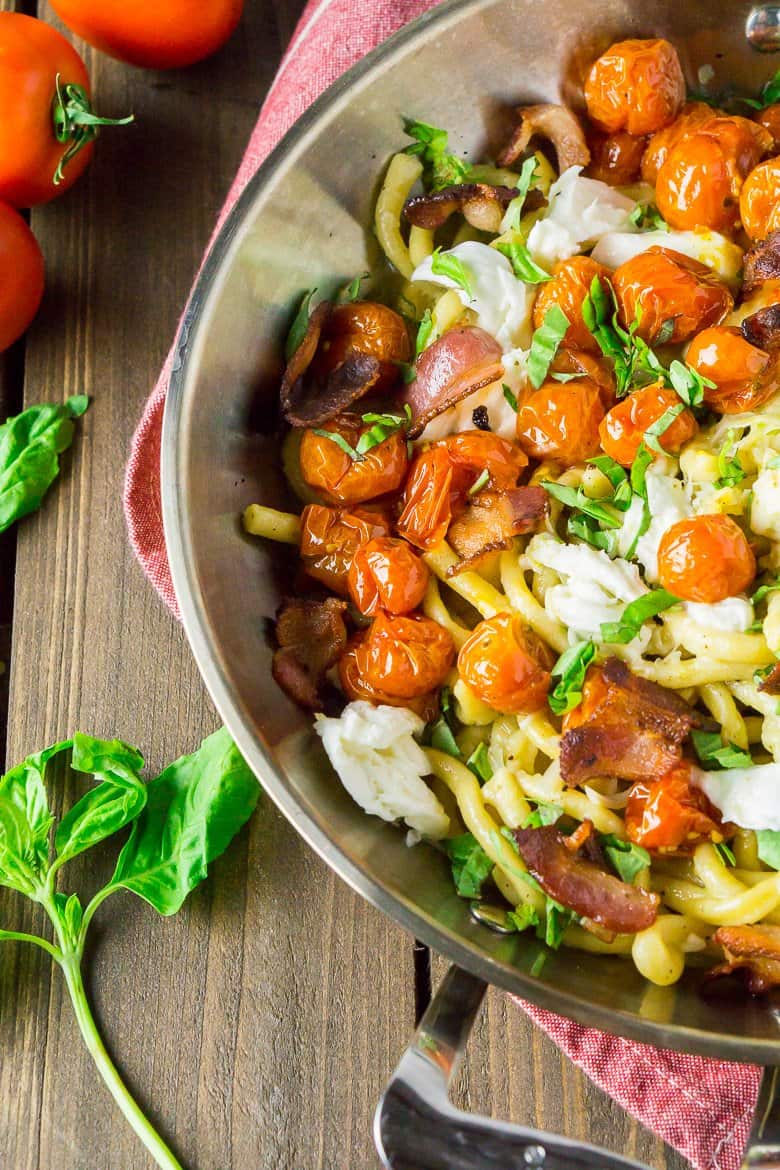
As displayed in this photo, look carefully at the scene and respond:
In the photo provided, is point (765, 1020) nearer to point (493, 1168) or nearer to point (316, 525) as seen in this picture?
point (493, 1168)

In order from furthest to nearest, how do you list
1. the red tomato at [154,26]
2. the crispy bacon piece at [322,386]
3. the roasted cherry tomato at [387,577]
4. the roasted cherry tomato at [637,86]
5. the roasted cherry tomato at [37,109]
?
the red tomato at [154,26], the roasted cherry tomato at [37,109], the roasted cherry tomato at [637,86], the crispy bacon piece at [322,386], the roasted cherry tomato at [387,577]

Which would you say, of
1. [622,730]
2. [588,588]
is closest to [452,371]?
[588,588]

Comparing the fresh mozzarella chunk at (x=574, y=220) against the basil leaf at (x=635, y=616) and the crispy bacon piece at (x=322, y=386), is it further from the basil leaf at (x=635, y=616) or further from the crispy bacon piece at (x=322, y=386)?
the basil leaf at (x=635, y=616)

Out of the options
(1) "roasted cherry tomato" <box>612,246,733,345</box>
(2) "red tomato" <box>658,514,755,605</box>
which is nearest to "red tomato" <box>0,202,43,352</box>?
(1) "roasted cherry tomato" <box>612,246,733,345</box>

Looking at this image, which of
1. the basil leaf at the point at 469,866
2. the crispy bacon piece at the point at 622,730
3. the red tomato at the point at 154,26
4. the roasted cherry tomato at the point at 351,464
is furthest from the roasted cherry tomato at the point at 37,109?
the basil leaf at the point at 469,866

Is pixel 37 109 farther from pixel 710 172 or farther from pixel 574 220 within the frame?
pixel 710 172

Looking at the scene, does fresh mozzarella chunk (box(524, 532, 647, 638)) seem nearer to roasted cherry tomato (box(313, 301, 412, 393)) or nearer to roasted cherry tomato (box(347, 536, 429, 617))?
roasted cherry tomato (box(347, 536, 429, 617))
